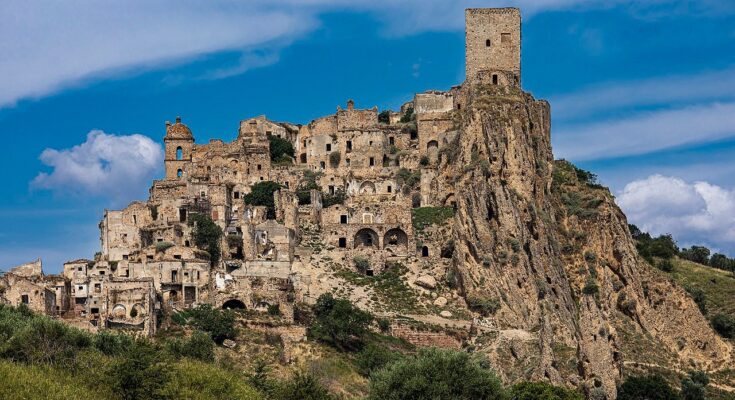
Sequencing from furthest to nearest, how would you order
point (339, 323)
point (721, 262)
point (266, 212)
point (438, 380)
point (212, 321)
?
point (721, 262) < point (266, 212) < point (339, 323) < point (212, 321) < point (438, 380)

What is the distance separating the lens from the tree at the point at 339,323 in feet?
318

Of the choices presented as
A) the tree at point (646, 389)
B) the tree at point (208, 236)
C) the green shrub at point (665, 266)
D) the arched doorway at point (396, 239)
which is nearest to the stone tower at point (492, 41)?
the arched doorway at point (396, 239)

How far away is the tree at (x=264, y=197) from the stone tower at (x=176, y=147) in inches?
408

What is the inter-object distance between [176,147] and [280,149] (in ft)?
31.1

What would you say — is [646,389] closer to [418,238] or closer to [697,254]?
[418,238]

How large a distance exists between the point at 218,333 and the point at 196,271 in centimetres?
926

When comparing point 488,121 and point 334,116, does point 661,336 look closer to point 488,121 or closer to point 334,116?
point 488,121

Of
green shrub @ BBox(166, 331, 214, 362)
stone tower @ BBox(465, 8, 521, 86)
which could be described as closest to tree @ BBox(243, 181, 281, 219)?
stone tower @ BBox(465, 8, 521, 86)

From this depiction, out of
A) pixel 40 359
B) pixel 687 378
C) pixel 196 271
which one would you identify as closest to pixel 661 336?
pixel 687 378

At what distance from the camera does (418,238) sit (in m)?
111

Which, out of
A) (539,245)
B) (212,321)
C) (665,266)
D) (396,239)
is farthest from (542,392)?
(665,266)

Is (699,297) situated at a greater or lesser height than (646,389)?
greater

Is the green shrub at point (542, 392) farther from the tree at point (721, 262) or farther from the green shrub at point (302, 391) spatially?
the tree at point (721, 262)

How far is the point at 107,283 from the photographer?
96375 millimetres
